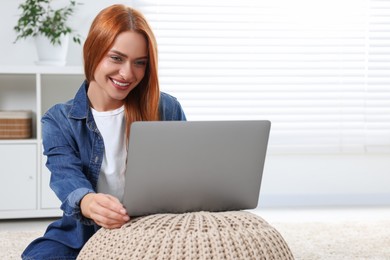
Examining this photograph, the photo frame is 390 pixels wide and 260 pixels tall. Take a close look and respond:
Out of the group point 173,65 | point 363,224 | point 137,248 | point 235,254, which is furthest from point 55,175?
point 173,65

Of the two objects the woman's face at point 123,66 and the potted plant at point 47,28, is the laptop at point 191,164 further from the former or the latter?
the potted plant at point 47,28

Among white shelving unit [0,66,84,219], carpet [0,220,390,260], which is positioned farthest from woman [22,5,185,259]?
white shelving unit [0,66,84,219]

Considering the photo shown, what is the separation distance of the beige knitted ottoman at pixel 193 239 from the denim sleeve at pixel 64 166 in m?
0.14

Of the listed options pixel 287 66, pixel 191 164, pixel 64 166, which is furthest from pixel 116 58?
pixel 287 66

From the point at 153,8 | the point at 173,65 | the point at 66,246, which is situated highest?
the point at 153,8

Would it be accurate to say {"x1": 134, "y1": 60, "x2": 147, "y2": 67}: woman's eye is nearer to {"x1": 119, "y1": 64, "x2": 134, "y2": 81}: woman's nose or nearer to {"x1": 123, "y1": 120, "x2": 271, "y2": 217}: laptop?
{"x1": 119, "y1": 64, "x2": 134, "y2": 81}: woman's nose

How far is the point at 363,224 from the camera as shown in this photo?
3084 millimetres

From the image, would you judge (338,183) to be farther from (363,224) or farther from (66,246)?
(66,246)

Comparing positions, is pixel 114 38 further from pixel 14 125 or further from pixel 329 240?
pixel 14 125

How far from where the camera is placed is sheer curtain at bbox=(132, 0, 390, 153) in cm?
375

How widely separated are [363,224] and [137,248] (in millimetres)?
2035

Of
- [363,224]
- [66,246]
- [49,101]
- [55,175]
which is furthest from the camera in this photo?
[49,101]

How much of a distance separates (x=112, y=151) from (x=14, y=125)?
5.17 ft

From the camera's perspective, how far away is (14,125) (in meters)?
3.18
